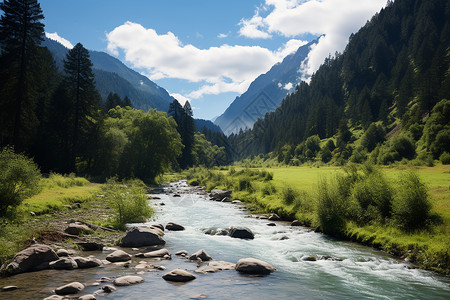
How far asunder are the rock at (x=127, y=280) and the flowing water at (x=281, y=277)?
0.37 m

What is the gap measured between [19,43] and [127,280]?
47503mm

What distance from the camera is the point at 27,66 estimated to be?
147 ft

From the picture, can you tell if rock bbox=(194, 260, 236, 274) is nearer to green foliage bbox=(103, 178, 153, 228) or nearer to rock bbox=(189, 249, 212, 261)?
rock bbox=(189, 249, 212, 261)

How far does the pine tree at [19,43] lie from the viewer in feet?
142

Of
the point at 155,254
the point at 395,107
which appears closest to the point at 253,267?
the point at 155,254

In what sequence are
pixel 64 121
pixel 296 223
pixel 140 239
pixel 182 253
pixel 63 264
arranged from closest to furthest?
pixel 63 264 < pixel 182 253 < pixel 140 239 < pixel 296 223 < pixel 64 121

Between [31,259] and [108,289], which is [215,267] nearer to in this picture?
[108,289]

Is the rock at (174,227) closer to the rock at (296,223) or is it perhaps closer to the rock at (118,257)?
the rock at (118,257)

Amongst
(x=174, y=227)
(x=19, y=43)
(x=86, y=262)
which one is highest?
(x=19, y=43)

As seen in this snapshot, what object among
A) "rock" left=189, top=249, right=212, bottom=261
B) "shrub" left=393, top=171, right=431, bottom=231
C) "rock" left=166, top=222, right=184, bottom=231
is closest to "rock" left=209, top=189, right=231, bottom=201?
"rock" left=166, top=222, right=184, bottom=231

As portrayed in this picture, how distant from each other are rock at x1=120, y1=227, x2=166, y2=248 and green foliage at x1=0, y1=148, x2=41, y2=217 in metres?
7.90

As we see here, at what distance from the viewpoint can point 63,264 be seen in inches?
578

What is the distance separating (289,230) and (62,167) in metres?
56.5

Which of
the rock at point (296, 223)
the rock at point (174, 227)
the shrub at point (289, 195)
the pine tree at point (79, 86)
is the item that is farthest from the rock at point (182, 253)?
the pine tree at point (79, 86)
